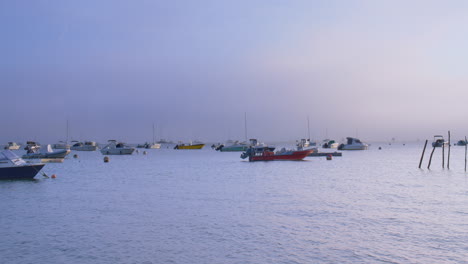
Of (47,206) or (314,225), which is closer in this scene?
(314,225)

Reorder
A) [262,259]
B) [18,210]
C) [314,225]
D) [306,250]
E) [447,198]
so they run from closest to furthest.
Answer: [262,259], [306,250], [314,225], [18,210], [447,198]

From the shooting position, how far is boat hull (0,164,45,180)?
39750 mm

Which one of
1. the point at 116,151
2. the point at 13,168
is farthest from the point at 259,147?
the point at 116,151

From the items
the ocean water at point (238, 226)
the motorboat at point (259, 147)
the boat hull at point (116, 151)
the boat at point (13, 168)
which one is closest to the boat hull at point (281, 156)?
the motorboat at point (259, 147)

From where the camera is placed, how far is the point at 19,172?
40.2 meters

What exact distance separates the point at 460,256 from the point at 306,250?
478cm

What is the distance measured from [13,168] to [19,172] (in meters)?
0.64

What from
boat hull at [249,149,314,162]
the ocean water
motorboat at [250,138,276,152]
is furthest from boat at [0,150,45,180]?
motorboat at [250,138,276,152]

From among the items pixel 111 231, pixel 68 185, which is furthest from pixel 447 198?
pixel 68 185

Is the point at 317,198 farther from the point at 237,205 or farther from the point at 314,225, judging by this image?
the point at 314,225

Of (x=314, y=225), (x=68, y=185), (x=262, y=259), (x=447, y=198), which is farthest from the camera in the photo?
(x=68, y=185)

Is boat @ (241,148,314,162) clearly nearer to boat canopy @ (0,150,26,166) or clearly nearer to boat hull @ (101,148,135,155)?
boat canopy @ (0,150,26,166)

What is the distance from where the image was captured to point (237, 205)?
25.8 meters

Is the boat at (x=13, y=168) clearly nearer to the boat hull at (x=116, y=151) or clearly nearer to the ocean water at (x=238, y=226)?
the ocean water at (x=238, y=226)
